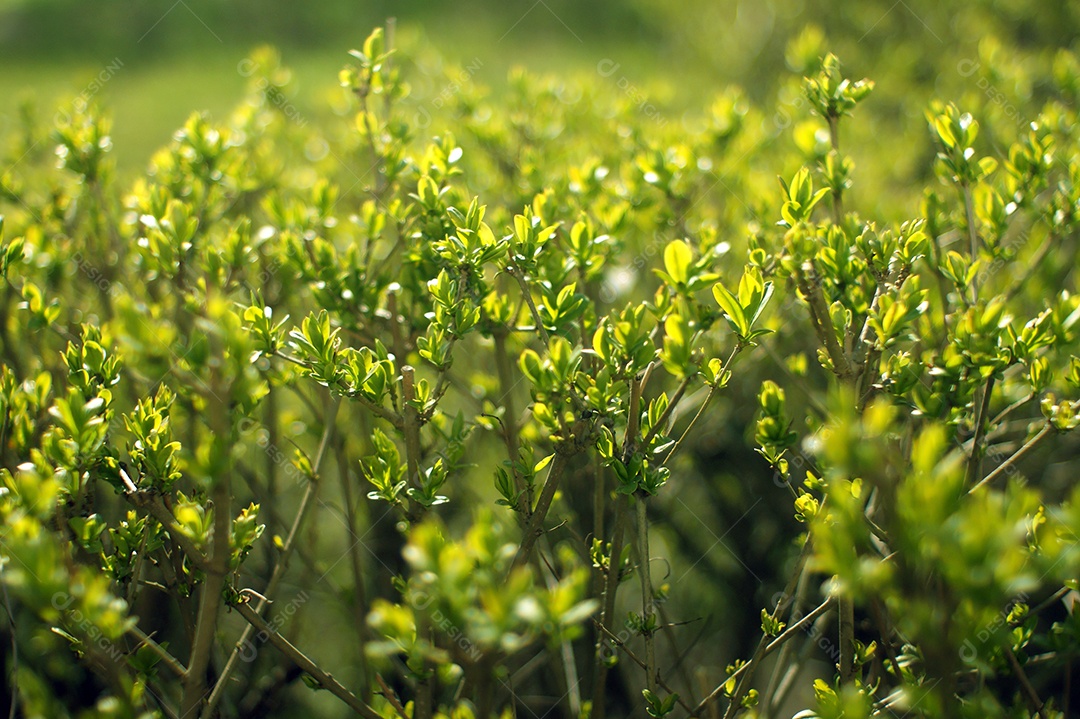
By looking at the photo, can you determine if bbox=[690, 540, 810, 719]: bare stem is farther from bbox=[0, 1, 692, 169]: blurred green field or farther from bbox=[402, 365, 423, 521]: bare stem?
bbox=[0, 1, 692, 169]: blurred green field

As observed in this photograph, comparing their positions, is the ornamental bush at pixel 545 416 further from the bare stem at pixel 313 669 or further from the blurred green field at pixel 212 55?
the blurred green field at pixel 212 55

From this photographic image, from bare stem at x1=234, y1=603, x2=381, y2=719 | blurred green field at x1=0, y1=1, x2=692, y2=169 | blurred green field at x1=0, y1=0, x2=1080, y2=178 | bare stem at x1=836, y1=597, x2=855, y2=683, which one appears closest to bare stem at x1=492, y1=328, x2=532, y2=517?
bare stem at x1=234, y1=603, x2=381, y2=719

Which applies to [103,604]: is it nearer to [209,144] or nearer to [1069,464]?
[209,144]

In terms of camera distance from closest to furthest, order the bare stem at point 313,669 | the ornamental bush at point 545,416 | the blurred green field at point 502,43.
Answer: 1. the ornamental bush at point 545,416
2. the bare stem at point 313,669
3. the blurred green field at point 502,43

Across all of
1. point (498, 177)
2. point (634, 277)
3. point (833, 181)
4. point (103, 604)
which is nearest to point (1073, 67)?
point (833, 181)

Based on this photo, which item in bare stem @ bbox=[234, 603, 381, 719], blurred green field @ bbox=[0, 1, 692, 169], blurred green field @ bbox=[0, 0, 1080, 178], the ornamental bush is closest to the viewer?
the ornamental bush

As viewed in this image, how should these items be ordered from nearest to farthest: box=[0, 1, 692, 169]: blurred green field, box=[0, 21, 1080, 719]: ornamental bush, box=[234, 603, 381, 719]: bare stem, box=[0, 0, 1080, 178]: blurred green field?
box=[0, 21, 1080, 719]: ornamental bush < box=[234, 603, 381, 719]: bare stem < box=[0, 0, 1080, 178]: blurred green field < box=[0, 1, 692, 169]: blurred green field

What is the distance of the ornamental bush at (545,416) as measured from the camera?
118 centimetres

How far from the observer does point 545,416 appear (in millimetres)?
1559

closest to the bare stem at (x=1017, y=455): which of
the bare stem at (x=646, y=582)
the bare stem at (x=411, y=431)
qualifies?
the bare stem at (x=646, y=582)

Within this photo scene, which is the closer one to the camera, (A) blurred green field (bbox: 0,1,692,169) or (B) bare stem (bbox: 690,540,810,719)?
(B) bare stem (bbox: 690,540,810,719)

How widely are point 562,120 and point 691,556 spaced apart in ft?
6.53

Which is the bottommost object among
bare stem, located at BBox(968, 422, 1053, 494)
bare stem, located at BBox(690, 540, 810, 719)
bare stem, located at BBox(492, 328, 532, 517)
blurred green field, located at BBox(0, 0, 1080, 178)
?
bare stem, located at BBox(690, 540, 810, 719)

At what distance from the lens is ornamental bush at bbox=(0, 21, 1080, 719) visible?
1.18 m
